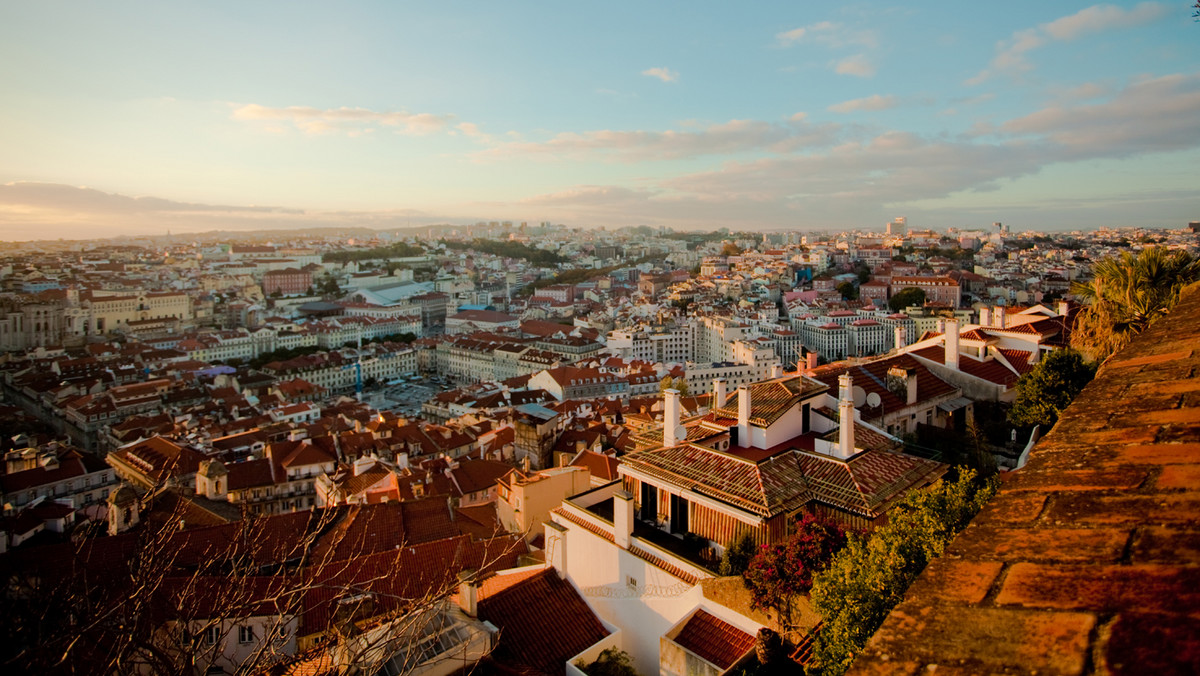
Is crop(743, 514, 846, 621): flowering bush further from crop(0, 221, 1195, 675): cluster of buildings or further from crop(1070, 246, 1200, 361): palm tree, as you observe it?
crop(1070, 246, 1200, 361): palm tree

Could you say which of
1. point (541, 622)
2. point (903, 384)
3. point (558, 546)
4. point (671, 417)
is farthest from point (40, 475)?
point (903, 384)

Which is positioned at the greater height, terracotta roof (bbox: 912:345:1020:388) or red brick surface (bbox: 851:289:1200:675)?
red brick surface (bbox: 851:289:1200:675)

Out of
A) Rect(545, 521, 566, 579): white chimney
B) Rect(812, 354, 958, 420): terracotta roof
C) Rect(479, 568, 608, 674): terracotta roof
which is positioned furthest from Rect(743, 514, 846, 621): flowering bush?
Rect(812, 354, 958, 420): terracotta roof

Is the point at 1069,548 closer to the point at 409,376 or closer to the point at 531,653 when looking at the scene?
the point at 531,653

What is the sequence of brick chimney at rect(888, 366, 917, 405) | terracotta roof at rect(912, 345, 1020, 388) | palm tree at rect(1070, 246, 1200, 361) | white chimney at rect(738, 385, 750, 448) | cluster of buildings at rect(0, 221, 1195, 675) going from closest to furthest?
cluster of buildings at rect(0, 221, 1195, 675) < palm tree at rect(1070, 246, 1200, 361) < white chimney at rect(738, 385, 750, 448) < brick chimney at rect(888, 366, 917, 405) < terracotta roof at rect(912, 345, 1020, 388)

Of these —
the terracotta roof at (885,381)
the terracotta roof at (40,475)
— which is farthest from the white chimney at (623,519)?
the terracotta roof at (40,475)

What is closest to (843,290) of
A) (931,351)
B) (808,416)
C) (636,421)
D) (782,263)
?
(782,263)

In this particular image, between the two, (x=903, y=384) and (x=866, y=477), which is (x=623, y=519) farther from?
(x=903, y=384)
